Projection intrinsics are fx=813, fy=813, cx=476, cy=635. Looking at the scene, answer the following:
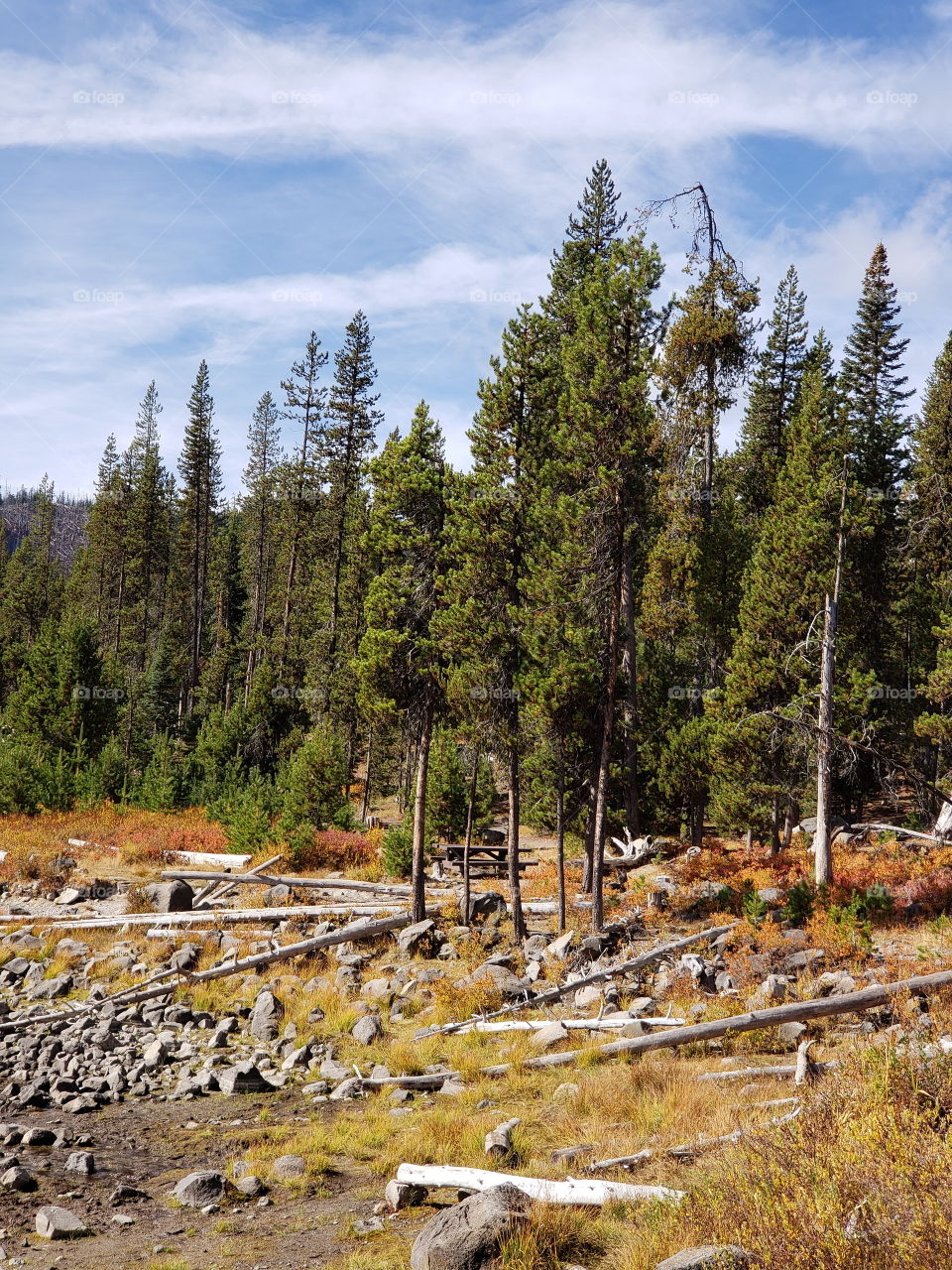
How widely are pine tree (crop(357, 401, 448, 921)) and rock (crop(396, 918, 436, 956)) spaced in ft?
1.78

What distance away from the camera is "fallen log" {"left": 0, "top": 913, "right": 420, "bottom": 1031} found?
15.4m

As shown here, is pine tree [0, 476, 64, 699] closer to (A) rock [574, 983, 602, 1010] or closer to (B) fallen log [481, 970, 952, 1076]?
(A) rock [574, 983, 602, 1010]

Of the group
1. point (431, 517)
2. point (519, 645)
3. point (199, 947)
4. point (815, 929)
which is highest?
point (431, 517)

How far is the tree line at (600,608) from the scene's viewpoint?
18.6m

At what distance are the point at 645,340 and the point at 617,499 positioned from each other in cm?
354

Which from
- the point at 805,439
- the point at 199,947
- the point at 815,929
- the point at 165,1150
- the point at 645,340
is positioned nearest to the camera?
the point at 165,1150

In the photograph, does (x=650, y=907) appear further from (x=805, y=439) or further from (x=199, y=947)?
(x=805, y=439)

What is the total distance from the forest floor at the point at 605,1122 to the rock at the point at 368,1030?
164 millimetres

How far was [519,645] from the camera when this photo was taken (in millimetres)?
19375

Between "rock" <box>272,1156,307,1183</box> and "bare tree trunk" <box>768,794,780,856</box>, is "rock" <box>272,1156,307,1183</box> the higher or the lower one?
the lower one

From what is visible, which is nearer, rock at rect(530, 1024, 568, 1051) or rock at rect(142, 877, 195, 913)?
rock at rect(530, 1024, 568, 1051)

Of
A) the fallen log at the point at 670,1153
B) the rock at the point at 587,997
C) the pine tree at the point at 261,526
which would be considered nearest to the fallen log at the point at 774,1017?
the rock at the point at 587,997

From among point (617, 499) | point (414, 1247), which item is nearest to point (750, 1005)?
point (414, 1247)

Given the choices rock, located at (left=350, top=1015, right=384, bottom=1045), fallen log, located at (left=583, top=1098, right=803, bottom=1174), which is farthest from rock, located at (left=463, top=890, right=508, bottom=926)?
fallen log, located at (left=583, top=1098, right=803, bottom=1174)
